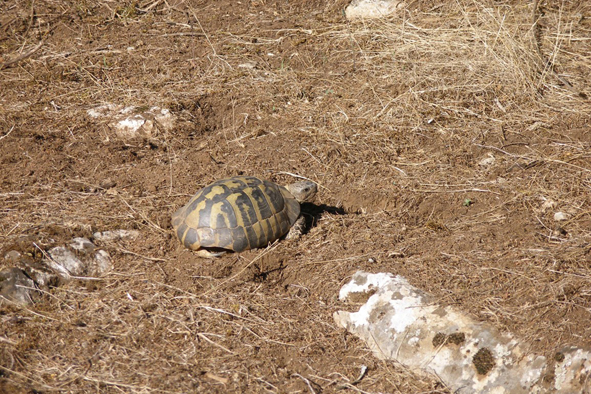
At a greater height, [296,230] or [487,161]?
[487,161]

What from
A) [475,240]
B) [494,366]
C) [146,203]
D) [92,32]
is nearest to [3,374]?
[146,203]

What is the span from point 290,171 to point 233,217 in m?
1.16

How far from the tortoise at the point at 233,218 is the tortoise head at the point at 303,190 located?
0.80ft

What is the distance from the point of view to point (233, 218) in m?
4.62

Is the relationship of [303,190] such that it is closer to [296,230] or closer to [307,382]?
[296,230]

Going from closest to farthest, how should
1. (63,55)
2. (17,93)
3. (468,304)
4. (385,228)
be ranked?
(468,304) → (385,228) → (17,93) → (63,55)

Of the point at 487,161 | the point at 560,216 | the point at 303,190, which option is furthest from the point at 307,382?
the point at 487,161

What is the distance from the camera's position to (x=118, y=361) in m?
3.54

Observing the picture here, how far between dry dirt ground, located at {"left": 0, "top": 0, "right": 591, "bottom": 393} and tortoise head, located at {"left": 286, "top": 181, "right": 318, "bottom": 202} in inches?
7.6

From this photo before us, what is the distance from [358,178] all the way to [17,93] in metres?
4.08

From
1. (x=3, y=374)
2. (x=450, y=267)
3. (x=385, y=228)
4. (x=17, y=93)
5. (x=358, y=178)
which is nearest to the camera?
(x=3, y=374)

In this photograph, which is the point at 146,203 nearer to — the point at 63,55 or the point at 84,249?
the point at 84,249

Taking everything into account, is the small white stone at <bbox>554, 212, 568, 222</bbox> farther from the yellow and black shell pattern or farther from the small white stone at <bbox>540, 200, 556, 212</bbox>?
the yellow and black shell pattern

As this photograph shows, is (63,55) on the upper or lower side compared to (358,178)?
upper
